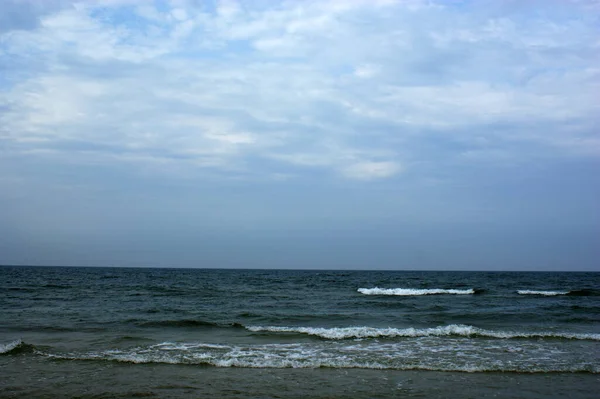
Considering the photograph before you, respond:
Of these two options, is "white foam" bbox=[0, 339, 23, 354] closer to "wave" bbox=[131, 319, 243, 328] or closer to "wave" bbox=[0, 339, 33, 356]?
"wave" bbox=[0, 339, 33, 356]

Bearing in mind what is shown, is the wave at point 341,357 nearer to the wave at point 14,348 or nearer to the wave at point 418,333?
the wave at point 14,348

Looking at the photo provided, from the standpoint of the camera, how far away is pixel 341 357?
13289 mm

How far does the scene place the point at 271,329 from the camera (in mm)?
18500

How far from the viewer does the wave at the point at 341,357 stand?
40.1 feet

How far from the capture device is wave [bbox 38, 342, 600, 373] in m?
12.2

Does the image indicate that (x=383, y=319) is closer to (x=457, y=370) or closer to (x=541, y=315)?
(x=541, y=315)

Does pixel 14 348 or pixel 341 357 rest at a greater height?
pixel 341 357

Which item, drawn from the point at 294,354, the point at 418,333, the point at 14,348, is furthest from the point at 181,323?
the point at 418,333

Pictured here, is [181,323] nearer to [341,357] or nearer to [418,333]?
[341,357]

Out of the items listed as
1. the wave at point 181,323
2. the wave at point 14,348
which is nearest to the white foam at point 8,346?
the wave at point 14,348

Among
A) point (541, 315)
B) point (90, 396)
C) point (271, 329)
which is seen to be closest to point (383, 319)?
point (271, 329)

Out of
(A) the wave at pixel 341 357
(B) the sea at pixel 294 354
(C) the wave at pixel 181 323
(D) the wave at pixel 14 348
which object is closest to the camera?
(B) the sea at pixel 294 354

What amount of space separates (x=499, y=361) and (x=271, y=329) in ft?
29.2

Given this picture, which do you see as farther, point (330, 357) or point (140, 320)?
point (140, 320)
